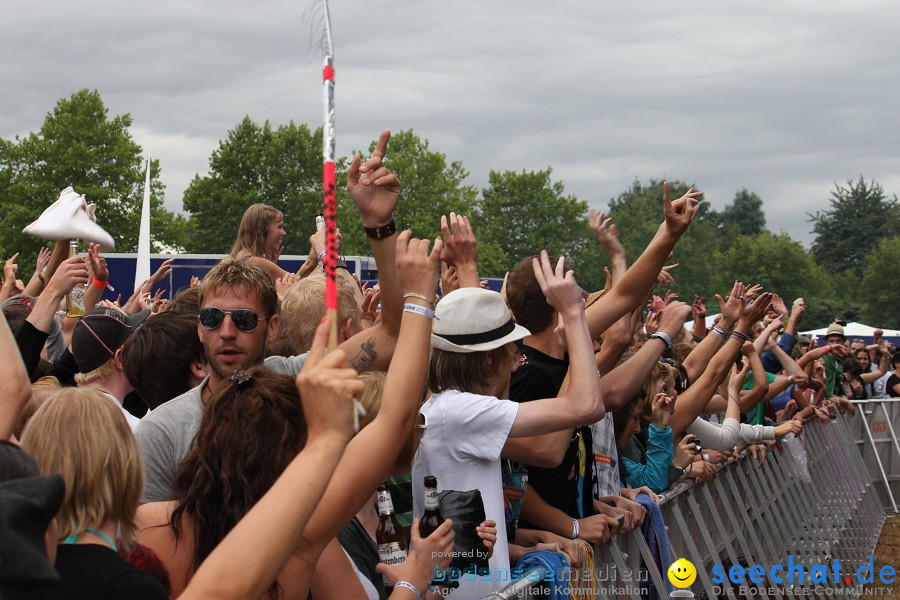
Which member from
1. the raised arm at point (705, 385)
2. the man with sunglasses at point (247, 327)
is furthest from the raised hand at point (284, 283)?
the raised arm at point (705, 385)

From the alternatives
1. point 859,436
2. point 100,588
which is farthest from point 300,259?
point 100,588

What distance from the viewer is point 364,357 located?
4.22m

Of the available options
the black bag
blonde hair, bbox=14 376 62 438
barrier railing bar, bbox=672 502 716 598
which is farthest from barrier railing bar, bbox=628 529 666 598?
blonde hair, bbox=14 376 62 438

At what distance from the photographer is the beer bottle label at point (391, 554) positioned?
3587 millimetres

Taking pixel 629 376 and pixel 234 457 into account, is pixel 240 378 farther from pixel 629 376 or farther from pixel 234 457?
pixel 629 376

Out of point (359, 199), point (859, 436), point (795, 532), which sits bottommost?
point (859, 436)

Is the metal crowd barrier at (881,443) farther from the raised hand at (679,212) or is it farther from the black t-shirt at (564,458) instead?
the black t-shirt at (564,458)

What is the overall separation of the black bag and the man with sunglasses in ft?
2.51

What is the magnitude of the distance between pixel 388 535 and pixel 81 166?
39.9m

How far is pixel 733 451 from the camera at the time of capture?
8484mm

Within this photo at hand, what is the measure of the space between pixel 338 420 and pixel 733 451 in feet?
22.4

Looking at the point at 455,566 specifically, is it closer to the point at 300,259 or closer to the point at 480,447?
the point at 480,447

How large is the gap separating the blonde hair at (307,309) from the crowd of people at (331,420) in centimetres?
1

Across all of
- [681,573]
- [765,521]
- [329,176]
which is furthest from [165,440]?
[765,521]
